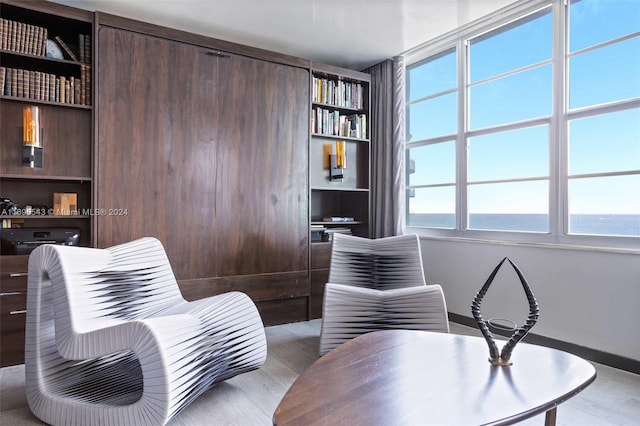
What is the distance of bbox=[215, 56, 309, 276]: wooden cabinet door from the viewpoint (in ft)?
10.7

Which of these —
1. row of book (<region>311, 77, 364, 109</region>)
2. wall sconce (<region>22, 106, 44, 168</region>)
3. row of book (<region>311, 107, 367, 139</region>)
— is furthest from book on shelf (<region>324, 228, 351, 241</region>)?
wall sconce (<region>22, 106, 44, 168</region>)

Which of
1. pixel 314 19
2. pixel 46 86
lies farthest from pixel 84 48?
pixel 314 19

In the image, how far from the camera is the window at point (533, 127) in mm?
2594

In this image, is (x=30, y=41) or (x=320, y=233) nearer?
(x=30, y=41)

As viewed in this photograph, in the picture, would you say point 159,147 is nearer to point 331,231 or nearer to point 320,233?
point 320,233

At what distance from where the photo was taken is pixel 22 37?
263 cm

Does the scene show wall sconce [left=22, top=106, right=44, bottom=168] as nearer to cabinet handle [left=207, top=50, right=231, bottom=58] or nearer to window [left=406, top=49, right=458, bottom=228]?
cabinet handle [left=207, top=50, right=231, bottom=58]

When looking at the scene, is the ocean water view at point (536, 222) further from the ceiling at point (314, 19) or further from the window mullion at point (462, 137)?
the ceiling at point (314, 19)

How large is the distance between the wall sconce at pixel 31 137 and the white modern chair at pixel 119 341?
3.26 ft

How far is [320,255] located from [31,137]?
233cm

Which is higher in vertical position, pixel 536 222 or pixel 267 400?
pixel 536 222

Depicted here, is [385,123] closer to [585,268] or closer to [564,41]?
[564,41]

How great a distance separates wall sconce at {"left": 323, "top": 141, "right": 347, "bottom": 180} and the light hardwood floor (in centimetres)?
180

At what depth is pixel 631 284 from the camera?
2420mm
